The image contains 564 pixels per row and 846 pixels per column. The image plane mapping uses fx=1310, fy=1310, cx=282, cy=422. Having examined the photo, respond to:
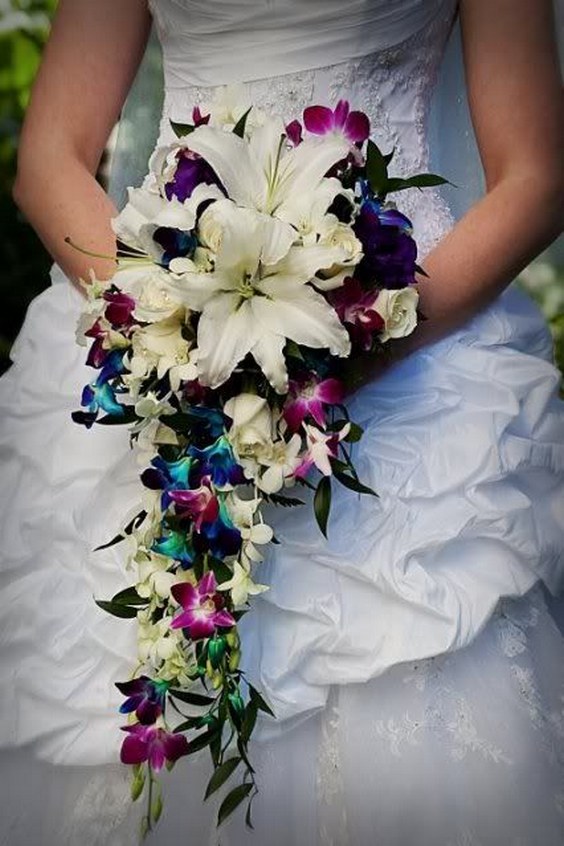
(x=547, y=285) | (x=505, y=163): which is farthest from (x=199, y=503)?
(x=547, y=285)

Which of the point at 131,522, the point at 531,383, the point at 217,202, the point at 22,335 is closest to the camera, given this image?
the point at 217,202

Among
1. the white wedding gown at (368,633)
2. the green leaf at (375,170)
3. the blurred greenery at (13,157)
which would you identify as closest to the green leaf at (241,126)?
the green leaf at (375,170)

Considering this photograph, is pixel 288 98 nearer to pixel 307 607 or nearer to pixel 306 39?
pixel 306 39

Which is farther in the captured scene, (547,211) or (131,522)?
(547,211)

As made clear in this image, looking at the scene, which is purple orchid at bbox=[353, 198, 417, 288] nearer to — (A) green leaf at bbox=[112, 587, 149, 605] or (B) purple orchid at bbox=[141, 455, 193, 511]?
(B) purple orchid at bbox=[141, 455, 193, 511]

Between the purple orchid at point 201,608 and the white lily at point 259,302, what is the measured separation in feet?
0.60

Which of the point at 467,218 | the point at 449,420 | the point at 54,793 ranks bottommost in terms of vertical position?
the point at 54,793

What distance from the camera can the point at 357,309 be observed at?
1.17 meters

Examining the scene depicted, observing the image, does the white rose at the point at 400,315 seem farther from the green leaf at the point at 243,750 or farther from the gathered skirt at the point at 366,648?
the green leaf at the point at 243,750

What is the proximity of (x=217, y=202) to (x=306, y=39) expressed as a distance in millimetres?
489

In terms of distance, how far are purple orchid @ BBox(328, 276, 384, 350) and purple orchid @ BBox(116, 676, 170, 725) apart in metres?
0.37

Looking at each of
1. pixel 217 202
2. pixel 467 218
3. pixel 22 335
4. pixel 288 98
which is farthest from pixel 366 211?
pixel 22 335

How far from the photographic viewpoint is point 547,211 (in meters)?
1.47

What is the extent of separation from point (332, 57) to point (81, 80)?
0.31 m
